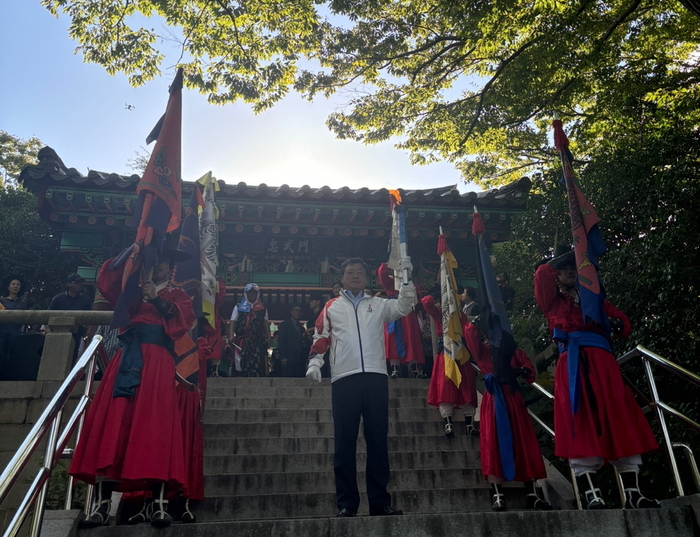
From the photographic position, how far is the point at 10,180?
76.9 feet

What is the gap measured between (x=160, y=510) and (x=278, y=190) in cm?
817

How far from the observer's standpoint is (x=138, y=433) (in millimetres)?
3967

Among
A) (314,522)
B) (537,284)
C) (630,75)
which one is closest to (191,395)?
(314,522)

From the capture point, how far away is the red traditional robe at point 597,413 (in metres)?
4.34

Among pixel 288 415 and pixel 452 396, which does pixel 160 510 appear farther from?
pixel 452 396

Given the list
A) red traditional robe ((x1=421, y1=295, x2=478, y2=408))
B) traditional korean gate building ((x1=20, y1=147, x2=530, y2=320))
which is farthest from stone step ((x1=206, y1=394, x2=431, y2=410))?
traditional korean gate building ((x1=20, y1=147, x2=530, y2=320))

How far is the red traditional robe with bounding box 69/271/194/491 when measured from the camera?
3869mm

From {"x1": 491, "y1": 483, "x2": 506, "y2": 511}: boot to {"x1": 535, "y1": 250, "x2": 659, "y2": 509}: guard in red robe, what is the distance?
0.70 m

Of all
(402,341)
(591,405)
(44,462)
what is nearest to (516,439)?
(591,405)

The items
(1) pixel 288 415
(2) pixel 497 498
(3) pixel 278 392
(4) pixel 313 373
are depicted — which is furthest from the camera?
(3) pixel 278 392

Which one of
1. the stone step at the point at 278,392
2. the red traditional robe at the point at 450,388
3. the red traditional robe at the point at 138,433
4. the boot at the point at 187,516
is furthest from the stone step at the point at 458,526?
the stone step at the point at 278,392

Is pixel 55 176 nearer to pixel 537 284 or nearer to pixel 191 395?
pixel 191 395

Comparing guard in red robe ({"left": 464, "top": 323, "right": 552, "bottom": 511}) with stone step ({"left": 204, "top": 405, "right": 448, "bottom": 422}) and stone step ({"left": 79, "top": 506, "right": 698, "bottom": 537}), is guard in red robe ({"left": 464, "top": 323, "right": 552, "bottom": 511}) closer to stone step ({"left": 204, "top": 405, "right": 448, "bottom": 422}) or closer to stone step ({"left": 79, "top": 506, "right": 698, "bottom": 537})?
stone step ({"left": 79, "top": 506, "right": 698, "bottom": 537})

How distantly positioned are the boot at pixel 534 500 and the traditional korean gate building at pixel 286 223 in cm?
674
